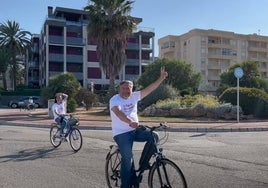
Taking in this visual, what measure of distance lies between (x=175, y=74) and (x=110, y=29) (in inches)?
523

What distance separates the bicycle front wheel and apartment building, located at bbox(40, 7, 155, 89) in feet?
191

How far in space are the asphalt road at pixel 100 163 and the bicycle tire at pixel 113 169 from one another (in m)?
0.33

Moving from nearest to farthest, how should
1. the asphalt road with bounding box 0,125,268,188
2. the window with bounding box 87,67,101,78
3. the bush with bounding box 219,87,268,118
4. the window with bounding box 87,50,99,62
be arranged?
the asphalt road with bounding box 0,125,268,188 < the bush with bounding box 219,87,268,118 < the window with bounding box 87,67,101,78 < the window with bounding box 87,50,99,62

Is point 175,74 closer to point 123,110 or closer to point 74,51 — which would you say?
point 74,51

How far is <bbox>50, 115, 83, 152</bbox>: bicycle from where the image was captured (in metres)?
11.5

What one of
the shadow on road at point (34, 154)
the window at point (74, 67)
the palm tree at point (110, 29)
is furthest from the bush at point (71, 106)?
the window at point (74, 67)

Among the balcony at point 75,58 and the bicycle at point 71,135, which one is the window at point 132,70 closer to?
the balcony at point 75,58

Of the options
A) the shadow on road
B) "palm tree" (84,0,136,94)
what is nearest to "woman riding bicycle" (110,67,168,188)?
the shadow on road

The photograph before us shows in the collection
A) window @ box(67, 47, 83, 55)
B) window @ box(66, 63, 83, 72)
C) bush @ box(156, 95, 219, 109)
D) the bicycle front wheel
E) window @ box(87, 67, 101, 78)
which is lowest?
the bicycle front wheel

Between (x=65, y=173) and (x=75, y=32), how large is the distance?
6227 centimetres

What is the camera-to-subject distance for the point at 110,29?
111 feet

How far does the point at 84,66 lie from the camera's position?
222 ft

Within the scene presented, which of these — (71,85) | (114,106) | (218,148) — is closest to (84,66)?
(71,85)

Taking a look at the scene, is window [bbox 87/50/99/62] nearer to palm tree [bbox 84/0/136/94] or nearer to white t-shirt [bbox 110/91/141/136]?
palm tree [bbox 84/0/136/94]
